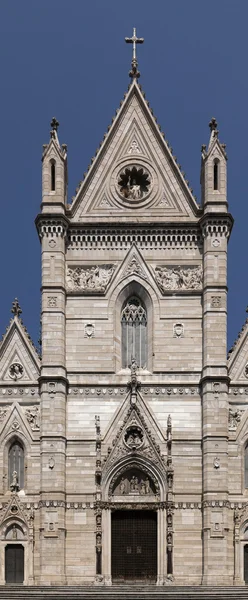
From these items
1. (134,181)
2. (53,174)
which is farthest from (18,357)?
(134,181)

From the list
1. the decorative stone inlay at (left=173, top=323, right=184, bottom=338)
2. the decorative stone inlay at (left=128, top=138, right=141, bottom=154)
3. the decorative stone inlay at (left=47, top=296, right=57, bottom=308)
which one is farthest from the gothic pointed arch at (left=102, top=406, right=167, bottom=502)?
the decorative stone inlay at (left=128, top=138, right=141, bottom=154)

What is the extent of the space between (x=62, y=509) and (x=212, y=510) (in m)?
3.97

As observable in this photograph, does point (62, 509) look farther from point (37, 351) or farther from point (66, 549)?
point (37, 351)

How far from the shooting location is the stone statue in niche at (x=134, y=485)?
127 feet

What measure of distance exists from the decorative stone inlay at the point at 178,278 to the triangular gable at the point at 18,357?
4.07m

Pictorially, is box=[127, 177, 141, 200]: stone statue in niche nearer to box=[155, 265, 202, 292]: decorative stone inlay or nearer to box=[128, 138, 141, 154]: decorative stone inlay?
box=[128, 138, 141, 154]: decorative stone inlay

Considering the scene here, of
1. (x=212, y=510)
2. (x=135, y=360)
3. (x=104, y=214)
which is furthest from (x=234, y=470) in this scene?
(x=104, y=214)

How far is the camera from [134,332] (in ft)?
132

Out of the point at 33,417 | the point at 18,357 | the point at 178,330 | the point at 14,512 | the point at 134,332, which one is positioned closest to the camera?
the point at 14,512

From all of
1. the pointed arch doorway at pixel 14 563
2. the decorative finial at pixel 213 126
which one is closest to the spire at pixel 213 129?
the decorative finial at pixel 213 126

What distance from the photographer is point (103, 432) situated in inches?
1539

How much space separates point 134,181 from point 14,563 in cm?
1148

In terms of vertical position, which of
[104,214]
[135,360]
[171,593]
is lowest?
[171,593]

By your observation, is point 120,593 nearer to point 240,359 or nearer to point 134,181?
point 240,359
